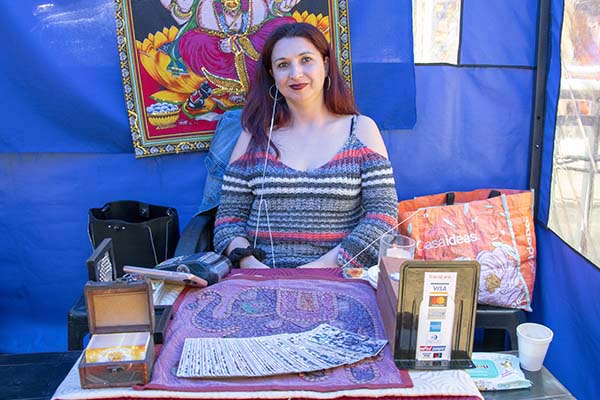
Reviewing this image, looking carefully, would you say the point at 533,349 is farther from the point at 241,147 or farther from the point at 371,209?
the point at 241,147

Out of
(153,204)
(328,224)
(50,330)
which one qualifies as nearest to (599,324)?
(328,224)

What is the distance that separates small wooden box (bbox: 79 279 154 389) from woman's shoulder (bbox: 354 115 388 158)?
1.14m

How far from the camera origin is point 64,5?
6.64 feet

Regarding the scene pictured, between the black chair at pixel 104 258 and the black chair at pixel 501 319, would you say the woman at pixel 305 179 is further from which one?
the black chair at pixel 501 319

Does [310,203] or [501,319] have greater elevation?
[310,203]

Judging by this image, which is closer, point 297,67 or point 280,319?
point 280,319

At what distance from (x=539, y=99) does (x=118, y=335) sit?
6.75ft

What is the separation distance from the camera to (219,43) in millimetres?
2152

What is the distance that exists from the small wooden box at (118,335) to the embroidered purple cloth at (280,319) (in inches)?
1.9

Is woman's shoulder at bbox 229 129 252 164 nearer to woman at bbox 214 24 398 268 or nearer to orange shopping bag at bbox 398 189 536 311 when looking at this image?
woman at bbox 214 24 398 268

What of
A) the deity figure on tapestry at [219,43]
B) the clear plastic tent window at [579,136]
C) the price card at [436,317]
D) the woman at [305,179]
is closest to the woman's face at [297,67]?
the woman at [305,179]

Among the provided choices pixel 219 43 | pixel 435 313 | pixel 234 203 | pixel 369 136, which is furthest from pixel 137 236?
pixel 435 313

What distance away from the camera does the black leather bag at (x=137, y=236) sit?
198 centimetres

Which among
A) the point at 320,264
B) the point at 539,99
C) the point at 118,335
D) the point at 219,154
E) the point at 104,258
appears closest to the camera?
the point at 118,335
